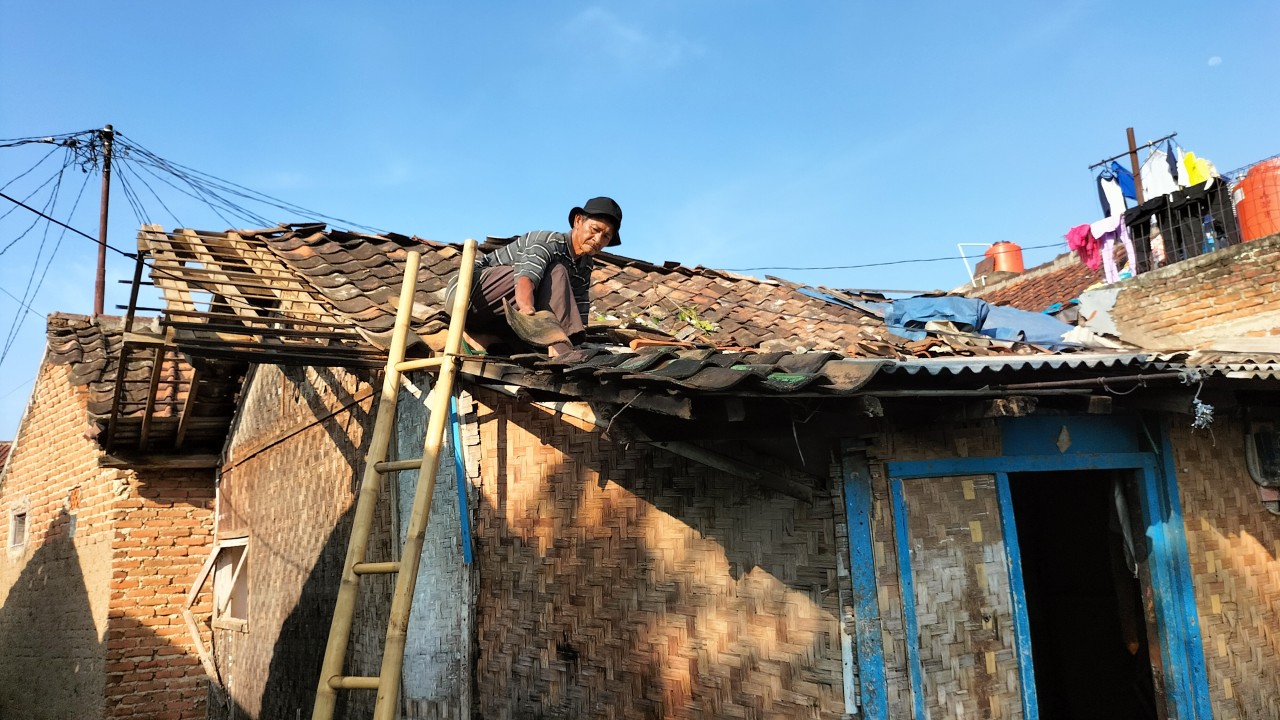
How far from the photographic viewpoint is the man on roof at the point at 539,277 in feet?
15.7

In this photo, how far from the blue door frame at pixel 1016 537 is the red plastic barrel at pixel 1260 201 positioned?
4.90 metres

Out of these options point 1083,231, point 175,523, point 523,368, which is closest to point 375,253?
point 523,368

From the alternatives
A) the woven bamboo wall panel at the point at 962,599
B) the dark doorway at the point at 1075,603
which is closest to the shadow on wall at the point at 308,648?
the woven bamboo wall panel at the point at 962,599

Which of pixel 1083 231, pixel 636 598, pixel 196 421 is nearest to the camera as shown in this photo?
pixel 636 598

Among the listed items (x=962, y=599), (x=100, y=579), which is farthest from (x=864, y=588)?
(x=100, y=579)

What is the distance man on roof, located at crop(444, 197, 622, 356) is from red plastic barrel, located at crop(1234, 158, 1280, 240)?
677 cm

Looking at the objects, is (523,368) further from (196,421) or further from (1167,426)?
(196,421)

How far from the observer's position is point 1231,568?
480 cm

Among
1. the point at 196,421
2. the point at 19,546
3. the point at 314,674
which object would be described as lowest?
the point at 314,674

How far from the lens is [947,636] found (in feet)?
13.0

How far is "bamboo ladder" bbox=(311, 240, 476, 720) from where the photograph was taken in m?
3.40

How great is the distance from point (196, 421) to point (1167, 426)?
8729 mm

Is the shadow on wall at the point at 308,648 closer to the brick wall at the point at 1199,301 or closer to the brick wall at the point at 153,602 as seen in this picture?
the brick wall at the point at 153,602

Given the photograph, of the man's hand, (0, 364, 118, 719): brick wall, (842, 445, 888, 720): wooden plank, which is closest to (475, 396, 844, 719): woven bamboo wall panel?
(842, 445, 888, 720): wooden plank
